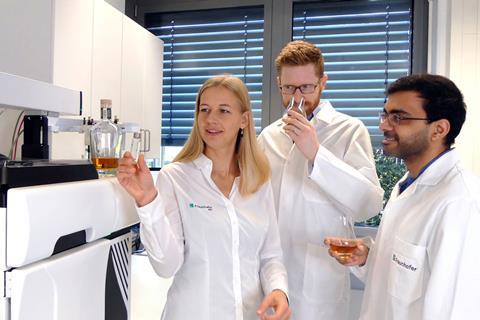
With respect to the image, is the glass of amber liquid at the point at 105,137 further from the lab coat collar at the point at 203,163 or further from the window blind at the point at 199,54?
the window blind at the point at 199,54

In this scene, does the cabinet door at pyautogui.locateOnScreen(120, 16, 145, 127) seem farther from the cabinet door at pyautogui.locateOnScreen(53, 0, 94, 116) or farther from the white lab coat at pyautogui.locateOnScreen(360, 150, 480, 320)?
the white lab coat at pyautogui.locateOnScreen(360, 150, 480, 320)

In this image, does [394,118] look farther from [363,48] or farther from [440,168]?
[363,48]

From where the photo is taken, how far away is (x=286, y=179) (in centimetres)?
153

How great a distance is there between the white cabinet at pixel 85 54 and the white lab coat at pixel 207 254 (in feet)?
3.23

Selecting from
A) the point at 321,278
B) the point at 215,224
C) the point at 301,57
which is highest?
the point at 301,57

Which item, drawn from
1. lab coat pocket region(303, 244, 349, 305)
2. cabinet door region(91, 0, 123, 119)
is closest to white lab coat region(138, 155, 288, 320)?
lab coat pocket region(303, 244, 349, 305)

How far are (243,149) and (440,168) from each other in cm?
60

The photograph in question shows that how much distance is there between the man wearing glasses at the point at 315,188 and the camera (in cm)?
139

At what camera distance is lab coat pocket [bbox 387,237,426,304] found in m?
1.05

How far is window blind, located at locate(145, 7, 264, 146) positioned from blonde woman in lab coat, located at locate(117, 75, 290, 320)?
1.75 m

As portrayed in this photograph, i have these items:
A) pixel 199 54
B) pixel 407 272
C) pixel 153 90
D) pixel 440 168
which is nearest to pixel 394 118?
pixel 440 168

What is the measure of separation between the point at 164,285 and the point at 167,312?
807 mm

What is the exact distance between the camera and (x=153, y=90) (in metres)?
2.77

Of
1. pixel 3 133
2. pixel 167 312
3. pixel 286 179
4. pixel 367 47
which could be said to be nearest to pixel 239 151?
pixel 286 179
